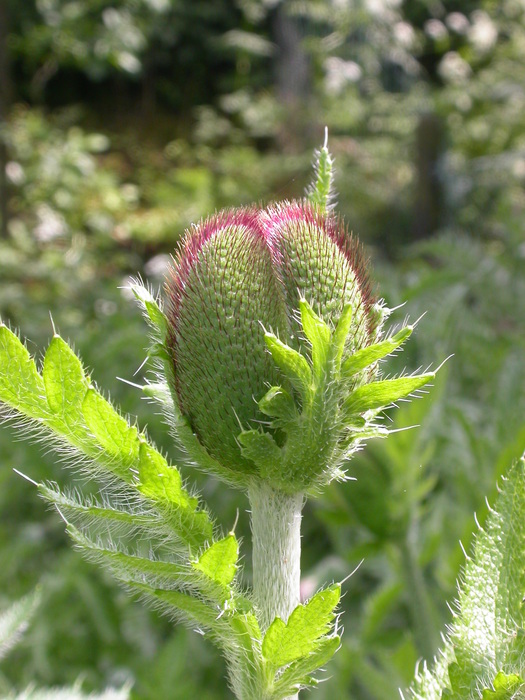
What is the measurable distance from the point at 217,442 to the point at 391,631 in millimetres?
1810

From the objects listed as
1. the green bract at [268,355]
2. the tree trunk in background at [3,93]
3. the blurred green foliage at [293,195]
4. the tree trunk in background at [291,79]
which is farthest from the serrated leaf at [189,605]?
the tree trunk in background at [291,79]

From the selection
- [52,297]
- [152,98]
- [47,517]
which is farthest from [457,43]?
[47,517]

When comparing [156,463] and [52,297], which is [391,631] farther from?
[52,297]

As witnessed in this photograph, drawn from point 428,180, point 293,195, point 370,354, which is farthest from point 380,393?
point 293,195

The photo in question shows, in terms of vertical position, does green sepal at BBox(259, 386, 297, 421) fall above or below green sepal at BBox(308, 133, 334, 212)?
below

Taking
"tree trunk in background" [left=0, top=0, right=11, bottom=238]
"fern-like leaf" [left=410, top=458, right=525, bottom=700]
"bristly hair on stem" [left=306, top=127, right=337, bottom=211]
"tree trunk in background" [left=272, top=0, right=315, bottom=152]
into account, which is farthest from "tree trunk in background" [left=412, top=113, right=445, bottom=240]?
"fern-like leaf" [left=410, top=458, right=525, bottom=700]

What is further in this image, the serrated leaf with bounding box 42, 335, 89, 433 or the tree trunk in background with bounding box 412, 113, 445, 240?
the tree trunk in background with bounding box 412, 113, 445, 240

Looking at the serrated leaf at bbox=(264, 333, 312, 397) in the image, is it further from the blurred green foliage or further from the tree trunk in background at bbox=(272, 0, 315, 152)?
the tree trunk in background at bbox=(272, 0, 315, 152)

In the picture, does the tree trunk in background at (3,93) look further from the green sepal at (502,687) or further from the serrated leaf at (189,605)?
the green sepal at (502,687)

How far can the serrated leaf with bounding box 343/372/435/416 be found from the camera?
0.65 metres

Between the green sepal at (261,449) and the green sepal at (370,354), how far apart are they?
0.29 feet

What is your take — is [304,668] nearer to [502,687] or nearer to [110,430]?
[502,687]

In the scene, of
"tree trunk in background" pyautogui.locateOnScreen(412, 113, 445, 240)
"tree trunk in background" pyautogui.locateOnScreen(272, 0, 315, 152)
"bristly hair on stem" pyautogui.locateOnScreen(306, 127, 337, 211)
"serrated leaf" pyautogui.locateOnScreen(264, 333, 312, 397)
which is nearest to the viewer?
"serrated leaf" pyautogui.locateOnScreen(264, 333, 312, 397)

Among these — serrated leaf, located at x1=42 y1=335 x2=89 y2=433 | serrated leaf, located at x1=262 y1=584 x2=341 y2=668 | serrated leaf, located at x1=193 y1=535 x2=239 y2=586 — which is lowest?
serrated leaf, located at x1=262 y1=584 x2=341 y2=668
